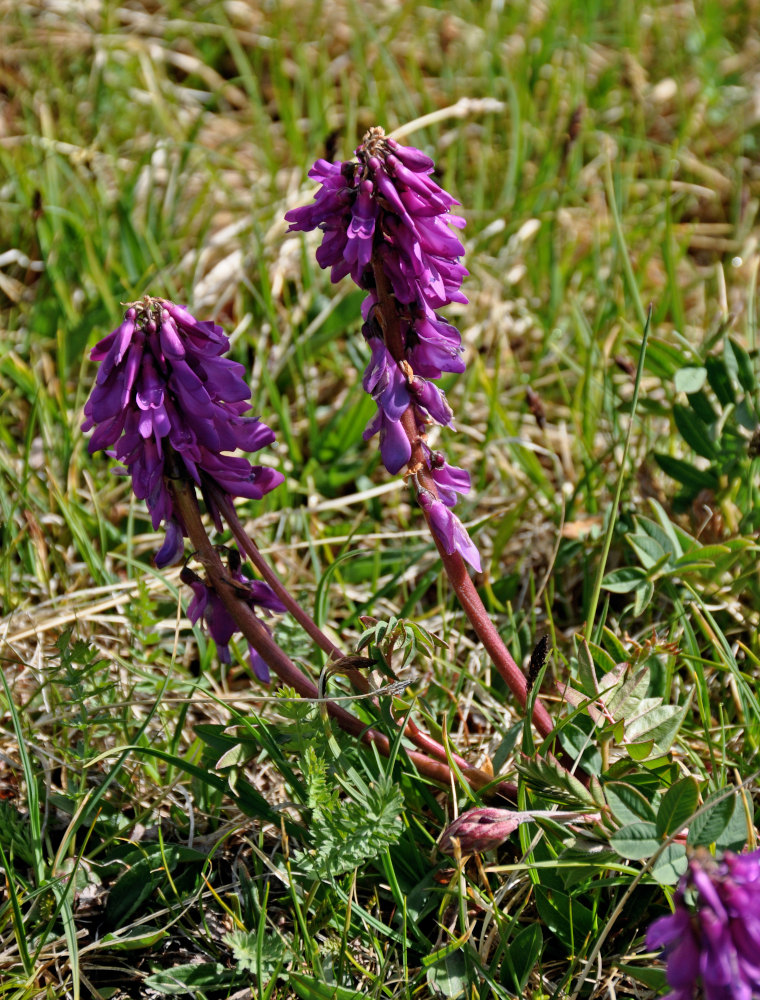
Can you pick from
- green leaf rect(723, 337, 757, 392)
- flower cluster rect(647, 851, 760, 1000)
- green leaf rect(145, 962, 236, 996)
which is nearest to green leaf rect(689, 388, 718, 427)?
green leaf rect(723, 337, 757, 392)

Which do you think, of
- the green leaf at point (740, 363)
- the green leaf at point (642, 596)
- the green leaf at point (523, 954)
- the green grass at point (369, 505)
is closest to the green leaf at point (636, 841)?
the green grass at point (369, 505)

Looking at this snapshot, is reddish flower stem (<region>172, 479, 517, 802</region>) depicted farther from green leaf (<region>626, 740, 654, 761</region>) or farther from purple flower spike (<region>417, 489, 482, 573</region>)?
purple flower spike (<region>417, 489, 482, 573</region>)

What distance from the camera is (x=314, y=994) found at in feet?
Answer: 7.28

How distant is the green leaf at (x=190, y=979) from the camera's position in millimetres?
2377

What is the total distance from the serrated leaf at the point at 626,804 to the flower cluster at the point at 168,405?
102 centimetres

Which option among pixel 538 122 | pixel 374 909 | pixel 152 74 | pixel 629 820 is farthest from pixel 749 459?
pixel 152 74

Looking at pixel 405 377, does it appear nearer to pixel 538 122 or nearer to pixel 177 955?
pixel 177 955

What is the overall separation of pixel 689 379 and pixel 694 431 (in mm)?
167

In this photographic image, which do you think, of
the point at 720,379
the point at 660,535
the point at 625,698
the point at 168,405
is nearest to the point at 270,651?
the point at 168,405

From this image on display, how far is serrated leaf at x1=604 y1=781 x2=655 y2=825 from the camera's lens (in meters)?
2.15

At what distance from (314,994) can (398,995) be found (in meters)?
0.22

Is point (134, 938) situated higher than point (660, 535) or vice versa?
point (660, 535)

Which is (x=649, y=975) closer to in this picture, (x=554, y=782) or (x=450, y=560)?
(x=554, y=782)

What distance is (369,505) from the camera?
3828mm
